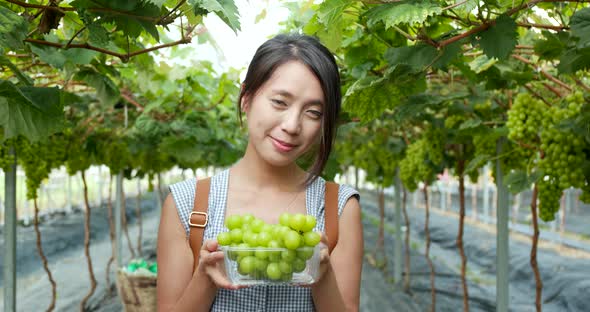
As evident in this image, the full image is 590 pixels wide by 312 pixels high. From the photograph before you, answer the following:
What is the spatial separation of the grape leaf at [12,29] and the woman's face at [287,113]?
24.1 inches

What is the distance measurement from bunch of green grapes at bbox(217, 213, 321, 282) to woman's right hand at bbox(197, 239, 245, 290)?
0.14 feet

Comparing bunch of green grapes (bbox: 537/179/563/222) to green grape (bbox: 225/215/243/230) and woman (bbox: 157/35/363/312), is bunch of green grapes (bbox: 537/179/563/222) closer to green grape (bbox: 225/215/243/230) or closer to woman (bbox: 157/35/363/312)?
woman (bbox: 157/35/363/312)

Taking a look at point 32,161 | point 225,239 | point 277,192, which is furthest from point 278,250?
point 32,161

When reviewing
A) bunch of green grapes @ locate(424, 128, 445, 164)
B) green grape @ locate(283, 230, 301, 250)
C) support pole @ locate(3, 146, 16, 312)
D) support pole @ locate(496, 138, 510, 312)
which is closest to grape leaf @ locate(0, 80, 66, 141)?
green grape @ locate(283, 230, 301, 250)

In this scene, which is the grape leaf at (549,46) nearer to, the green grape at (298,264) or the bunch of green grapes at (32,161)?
the green grape at (298,264)

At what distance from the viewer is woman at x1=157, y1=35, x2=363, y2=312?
1.48 metres

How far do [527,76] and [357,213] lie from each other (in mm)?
1344

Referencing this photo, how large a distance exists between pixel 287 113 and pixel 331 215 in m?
0.34

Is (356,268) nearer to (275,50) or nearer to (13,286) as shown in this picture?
(275,50)

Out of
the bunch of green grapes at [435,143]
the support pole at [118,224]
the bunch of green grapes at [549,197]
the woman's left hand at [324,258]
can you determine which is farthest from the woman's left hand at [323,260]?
the support pole at [118,224]

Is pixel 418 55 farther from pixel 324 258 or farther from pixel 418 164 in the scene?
pixel 418 164

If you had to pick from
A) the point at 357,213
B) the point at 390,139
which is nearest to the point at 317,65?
the point at 357,213

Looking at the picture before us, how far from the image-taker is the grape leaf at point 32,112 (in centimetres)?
162

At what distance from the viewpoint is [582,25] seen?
157 cm
